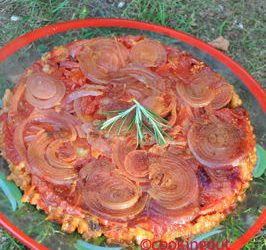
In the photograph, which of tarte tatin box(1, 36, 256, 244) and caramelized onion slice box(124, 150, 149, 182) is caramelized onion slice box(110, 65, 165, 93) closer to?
tarte tatin box(1, 36, 256, 244)

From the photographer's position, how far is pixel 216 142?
3.33 m

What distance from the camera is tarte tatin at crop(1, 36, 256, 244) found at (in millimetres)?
3074

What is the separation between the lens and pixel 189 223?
3.12 m

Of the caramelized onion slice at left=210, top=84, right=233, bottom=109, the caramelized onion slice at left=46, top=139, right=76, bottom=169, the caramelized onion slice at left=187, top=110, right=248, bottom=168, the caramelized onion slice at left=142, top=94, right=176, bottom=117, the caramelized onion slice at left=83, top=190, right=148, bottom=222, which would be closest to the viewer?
the caramelized onion slice at left=83, top=190, right=148, bottom=222

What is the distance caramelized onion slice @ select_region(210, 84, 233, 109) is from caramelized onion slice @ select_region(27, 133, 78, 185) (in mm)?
997

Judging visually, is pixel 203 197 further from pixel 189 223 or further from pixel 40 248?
pixel 40 248

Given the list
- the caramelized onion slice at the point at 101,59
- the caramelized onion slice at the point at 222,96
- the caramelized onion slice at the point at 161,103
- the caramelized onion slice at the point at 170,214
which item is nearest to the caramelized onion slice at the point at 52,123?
the caramelized onion slice at the point at 101,59

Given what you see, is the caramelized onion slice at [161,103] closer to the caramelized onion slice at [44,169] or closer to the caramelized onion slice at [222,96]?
the caramelized onion slice at [222,96]

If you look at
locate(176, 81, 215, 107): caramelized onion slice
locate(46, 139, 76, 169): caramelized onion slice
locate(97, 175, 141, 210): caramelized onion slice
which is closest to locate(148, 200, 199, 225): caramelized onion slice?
locate(97, 175, 141, 210): caramelized onion slice

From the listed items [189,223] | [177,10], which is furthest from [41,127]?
[177,10]

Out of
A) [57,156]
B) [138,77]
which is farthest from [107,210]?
[138,77]

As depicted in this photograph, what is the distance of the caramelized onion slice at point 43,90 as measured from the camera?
10.9 feet

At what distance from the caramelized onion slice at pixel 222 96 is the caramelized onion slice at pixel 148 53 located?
0.40m

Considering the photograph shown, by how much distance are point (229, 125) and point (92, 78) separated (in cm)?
88
